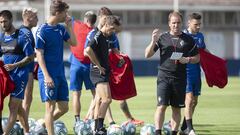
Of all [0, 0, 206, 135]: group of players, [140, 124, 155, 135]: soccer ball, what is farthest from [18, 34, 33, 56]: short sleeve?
[140, 124, 155, 135]: soccer ball

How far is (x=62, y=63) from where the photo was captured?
12.3 m

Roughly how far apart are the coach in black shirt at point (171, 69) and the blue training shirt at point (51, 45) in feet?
4.99

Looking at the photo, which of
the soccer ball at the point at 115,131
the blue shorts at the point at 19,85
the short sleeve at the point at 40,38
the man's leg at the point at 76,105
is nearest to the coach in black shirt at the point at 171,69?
the soccer ball at the point at 115,131

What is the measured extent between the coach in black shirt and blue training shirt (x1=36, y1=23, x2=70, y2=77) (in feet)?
4.99

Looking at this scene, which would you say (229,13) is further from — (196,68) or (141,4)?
(196,68)

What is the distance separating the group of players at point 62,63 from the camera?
1211 cm

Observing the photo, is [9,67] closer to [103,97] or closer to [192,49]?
[103,97]

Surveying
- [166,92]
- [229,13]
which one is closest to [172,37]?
[166,92]

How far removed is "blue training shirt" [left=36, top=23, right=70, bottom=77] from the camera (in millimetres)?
12086

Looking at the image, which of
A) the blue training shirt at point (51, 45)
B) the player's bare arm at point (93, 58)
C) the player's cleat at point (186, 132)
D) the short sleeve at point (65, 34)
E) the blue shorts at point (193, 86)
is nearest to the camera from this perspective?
the blue training shirt at point (51, 45)

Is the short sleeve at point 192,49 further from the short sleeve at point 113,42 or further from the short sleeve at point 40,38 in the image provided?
the short sleeve at point 40,38

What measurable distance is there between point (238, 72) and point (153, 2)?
19.8 meters

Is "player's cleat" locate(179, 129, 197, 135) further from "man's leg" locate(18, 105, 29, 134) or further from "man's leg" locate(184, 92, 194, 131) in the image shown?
"man's leg" locate(18, 105, 29, 134)

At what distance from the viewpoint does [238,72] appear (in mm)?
46188
